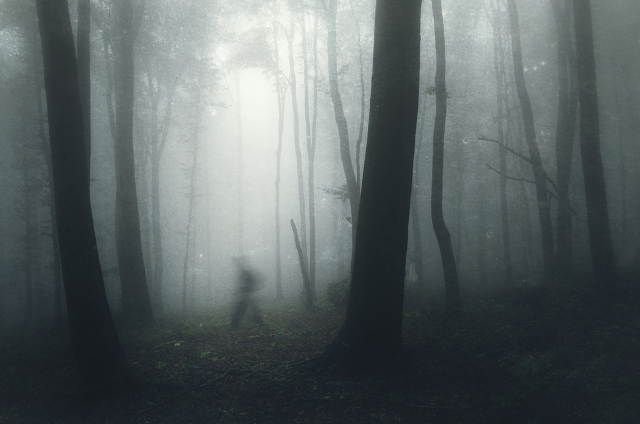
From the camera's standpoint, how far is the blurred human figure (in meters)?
9.01

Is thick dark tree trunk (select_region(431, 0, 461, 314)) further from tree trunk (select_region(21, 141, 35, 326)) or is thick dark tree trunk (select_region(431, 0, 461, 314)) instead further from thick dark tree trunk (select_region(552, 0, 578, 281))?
tree trunk (select_region(21, 141, 35, 326))

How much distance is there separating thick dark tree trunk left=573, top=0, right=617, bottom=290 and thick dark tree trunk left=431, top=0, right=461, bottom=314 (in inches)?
113

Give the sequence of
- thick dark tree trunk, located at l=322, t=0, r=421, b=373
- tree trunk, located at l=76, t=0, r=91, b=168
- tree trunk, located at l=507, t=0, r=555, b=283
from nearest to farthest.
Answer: thick dark tree trunk, located at l=322, t=0, r=421, b=373
tree trunk, located at l=76, t=0, r=91, b=168
tree trunk, located at l=507, t=0, r=555, b=283

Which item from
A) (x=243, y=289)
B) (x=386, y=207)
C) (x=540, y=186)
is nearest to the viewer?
(x=386, y=207)

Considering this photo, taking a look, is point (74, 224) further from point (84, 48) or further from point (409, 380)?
point (409, 380)

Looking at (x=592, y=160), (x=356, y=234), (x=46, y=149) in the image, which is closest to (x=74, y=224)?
(x=356, y=234)

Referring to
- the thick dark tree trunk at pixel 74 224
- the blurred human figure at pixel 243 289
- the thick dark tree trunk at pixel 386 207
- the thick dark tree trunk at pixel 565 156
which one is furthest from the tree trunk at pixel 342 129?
the thick dark tree trunk at pixel 74 224

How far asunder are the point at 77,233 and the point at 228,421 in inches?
126

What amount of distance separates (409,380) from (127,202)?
368 inches

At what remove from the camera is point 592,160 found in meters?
7.41

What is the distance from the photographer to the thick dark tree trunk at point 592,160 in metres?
A: 7.32

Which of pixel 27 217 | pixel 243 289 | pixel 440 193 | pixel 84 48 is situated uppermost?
pixel 84 48

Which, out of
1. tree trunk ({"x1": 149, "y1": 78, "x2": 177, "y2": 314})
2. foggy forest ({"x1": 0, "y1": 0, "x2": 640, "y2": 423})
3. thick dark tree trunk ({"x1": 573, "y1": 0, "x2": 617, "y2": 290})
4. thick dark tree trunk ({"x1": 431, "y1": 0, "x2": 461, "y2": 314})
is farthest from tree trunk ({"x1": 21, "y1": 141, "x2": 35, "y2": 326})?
thick dark tree trunk ({"x1": 573, "y1": 0, "x2": 617, "y2": 290})

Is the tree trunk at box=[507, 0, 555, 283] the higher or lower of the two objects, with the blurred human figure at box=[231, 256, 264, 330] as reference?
higher
